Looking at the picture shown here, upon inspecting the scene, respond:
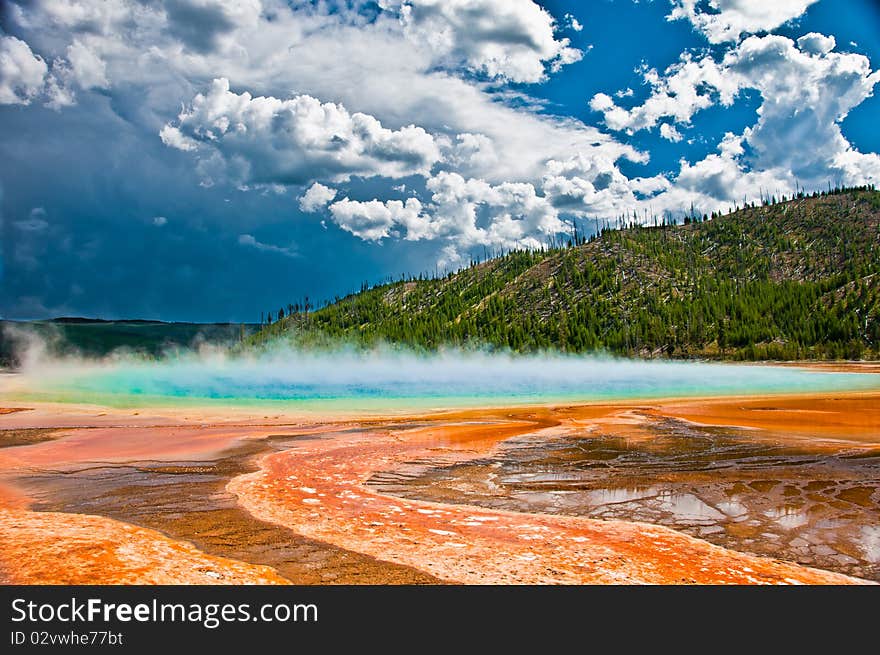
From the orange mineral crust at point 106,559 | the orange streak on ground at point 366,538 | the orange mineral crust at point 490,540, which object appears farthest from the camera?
the orange mineral crust at point 490,540

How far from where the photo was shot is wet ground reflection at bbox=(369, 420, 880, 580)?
397 inches

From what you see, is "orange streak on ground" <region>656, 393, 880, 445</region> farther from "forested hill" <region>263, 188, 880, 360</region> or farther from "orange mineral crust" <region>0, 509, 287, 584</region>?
"forested hill" <region>263, 188, 880, 360</region>

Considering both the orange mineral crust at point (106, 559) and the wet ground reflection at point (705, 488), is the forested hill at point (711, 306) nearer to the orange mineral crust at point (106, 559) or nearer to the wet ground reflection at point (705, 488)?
the wet ground reflection at point (705, 488)

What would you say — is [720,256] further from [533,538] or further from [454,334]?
[533,538]

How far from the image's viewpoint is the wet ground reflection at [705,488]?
10.1m

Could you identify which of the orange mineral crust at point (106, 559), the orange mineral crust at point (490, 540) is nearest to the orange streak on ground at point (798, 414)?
the orange mineral crust at point (490, 540)

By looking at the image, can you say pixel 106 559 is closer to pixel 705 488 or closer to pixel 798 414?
pixel 705 488

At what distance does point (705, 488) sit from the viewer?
14047 mm

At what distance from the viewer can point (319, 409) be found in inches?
1517

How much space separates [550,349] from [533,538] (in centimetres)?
13739

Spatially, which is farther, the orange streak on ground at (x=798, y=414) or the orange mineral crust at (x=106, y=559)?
the orange streak on ground at (x=798, y=414)

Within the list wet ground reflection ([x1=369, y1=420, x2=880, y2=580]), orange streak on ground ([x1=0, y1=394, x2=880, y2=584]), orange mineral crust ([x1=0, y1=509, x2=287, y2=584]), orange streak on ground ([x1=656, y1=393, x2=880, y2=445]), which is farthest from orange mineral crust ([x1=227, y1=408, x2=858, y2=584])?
orange streak on ground ([x1=656, y1=393, x2=880, y2=445])

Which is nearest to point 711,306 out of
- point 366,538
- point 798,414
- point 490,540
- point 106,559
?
point 798,414
